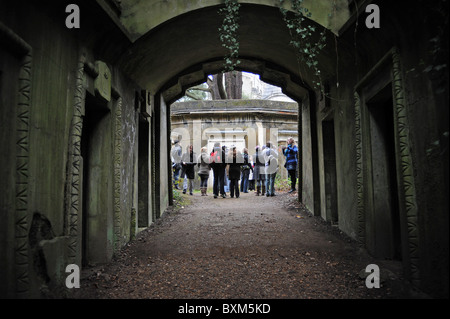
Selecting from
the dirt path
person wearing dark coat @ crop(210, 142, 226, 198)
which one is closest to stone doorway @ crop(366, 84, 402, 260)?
the dirt path

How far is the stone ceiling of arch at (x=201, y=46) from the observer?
5.05 m

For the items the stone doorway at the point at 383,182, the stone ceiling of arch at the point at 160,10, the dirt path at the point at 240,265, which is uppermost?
the stone ceiling of arch at the point at 160,10

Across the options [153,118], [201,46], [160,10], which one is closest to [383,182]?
[160,10]

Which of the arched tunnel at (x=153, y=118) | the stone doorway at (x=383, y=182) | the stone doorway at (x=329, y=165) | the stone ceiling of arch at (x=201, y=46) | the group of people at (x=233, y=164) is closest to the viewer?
the arched tunnel at (x=153, y=118)

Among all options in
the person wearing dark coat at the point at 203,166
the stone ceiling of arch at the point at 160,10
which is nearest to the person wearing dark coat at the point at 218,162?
the person wearing dark coat at the point at 203,166

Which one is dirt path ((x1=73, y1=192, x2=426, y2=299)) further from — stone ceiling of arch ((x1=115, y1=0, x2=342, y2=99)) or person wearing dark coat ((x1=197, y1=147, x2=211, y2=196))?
person wearing dark coat ((x1=197, y1=147, x2=211, y2=196))

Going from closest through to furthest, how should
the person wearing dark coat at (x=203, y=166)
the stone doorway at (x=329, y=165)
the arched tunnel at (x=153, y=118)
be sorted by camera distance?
the arched tunnel at (x=153, y=118) → the stone doorway at (x=329, y=165) → the person wearing dark coat at (x=203, y=166)

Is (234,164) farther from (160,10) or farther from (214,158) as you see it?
(160,10)

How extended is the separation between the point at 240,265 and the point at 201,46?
4.20 metres

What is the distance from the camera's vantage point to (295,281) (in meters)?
3.97

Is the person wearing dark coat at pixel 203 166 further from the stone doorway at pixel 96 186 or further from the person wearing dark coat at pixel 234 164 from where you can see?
the stone doorway at pixel 96 186

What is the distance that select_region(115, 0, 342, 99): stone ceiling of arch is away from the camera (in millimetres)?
5051

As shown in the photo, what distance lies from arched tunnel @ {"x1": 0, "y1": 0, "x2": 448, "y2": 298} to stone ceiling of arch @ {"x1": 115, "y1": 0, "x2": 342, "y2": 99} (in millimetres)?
36

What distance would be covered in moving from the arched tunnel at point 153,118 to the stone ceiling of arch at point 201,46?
1.4 inches
